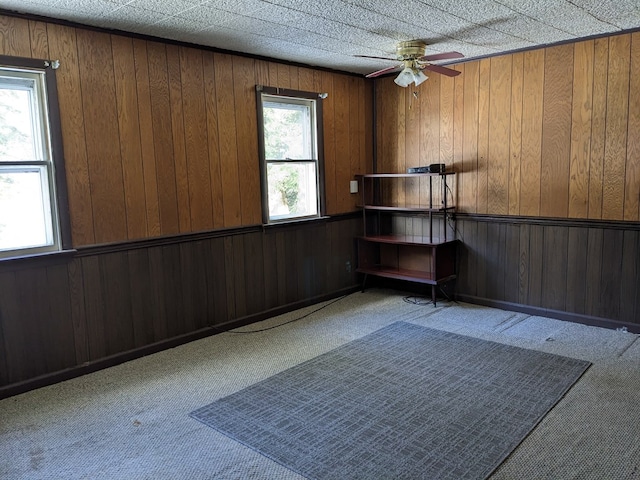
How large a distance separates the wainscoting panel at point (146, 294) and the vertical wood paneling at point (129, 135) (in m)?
0.20

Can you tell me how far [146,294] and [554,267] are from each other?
336cm

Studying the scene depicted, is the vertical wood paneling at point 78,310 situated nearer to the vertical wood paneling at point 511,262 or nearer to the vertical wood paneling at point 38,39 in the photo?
the vertical wood paneling at point 38,39

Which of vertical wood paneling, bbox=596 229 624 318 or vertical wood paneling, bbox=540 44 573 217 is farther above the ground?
vertical wood paneling, bbox=540 44 573 217

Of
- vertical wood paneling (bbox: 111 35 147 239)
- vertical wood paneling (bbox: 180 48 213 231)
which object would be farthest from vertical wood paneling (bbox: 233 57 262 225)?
vertical wood paneling (bbox: 111 35 147 239)

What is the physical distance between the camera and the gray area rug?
233 cm

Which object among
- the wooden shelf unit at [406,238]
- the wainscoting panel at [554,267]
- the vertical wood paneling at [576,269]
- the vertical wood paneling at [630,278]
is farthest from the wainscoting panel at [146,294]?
the vertical wood paneling at [630,278]

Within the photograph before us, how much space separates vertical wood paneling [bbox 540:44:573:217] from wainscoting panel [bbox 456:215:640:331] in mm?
195

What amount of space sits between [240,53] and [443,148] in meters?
2.12

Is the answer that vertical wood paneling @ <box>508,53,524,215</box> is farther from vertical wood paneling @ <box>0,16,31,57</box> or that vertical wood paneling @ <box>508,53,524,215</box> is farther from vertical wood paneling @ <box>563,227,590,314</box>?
vertical wood paneling @ <box>0,16,31,57</box>

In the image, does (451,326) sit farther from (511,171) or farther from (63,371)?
(63,371)

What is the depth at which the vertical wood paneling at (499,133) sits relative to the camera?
4441 millimetres

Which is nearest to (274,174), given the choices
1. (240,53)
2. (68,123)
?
(240,53)

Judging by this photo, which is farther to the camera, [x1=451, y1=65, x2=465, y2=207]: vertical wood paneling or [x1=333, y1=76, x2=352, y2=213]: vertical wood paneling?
[x1=333, y1=76, x2=352, y2=213]: vertical wood paneling

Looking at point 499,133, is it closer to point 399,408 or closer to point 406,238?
point 406,238
